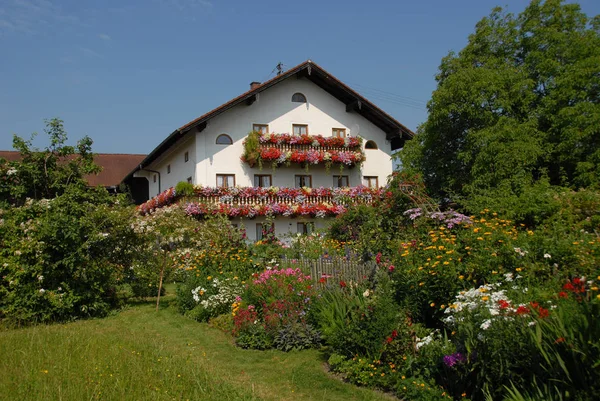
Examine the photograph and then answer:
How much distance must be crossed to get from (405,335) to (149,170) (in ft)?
98.2

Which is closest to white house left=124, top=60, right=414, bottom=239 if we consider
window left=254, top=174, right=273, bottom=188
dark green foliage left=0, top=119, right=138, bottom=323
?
window left=254, top=174, right=273, bottom=188

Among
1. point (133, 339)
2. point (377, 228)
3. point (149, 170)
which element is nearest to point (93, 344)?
point (133, 339)

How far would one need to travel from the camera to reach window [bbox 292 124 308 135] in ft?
92.6

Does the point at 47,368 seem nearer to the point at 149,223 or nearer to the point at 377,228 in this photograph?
the point at 149,223

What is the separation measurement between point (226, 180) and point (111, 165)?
2101 centimetres

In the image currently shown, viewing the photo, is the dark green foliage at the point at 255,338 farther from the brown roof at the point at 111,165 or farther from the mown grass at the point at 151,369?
the brown roof at the point at 111,165

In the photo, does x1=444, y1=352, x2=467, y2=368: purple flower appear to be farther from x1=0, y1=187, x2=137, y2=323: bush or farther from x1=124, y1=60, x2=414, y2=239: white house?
x1=124, y1=60, x2=414, y2=239: white house

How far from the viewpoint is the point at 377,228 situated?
594 inches

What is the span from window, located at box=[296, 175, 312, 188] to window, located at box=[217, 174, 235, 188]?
11.9 feet

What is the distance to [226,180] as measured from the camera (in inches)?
1045

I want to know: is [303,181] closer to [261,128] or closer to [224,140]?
[261,128]

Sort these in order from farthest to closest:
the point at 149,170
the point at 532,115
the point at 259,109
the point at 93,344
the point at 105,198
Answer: the point at 149,170 < the point at 259,109 < the point at 532,115 < the point at 105,198 < the point at 93,344

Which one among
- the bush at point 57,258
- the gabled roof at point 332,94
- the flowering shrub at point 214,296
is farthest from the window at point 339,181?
the flowering shrub at point 214,296

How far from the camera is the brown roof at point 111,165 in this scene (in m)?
40.8
